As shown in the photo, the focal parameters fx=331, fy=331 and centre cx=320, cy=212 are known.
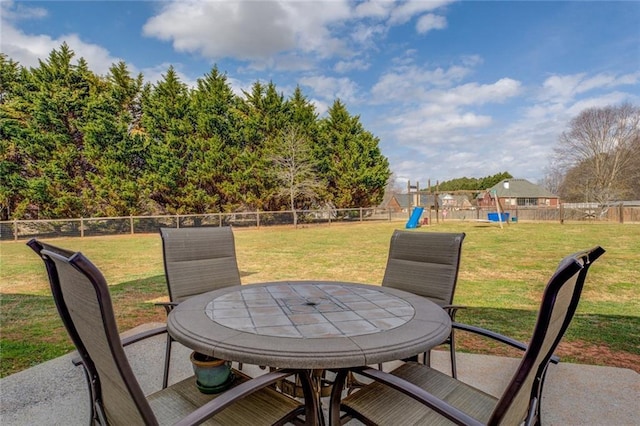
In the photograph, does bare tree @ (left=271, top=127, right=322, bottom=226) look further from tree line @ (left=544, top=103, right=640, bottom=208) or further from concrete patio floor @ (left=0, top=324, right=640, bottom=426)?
tree line @ (left=544, top=103, right=640, bottom=208)

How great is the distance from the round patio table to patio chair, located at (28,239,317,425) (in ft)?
0.38

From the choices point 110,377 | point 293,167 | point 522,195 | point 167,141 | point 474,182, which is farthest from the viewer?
point 474,182

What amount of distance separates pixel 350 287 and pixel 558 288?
126cm

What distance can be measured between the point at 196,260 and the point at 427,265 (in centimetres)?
153

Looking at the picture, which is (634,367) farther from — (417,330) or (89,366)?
(89,366)

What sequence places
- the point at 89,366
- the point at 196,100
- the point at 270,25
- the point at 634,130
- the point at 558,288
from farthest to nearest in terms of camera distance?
1. the point at 634,130
2. the point at 196,100
3. the point at 270,25
4. the point at 89,366
5. the point at 558,288

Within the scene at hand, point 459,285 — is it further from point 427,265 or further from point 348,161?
point 348,161

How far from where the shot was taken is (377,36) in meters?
10.5

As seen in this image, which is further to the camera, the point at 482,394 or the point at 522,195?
the point at 522,195

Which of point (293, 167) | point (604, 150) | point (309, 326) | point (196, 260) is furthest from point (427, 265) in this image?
point (604, 150)

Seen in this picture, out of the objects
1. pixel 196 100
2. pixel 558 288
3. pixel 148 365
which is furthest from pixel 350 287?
pixel 196 100

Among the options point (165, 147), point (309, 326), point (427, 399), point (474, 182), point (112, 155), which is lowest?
point (427, 399)

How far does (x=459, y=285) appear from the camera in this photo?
16.1 ft

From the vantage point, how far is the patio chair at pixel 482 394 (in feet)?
2.65
